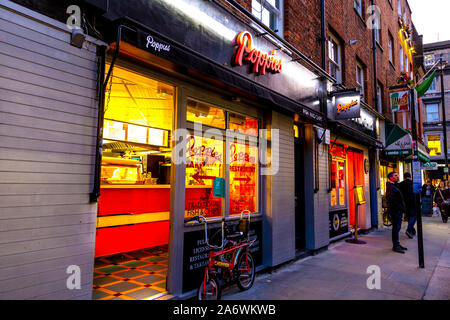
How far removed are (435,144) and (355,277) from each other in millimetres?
35728

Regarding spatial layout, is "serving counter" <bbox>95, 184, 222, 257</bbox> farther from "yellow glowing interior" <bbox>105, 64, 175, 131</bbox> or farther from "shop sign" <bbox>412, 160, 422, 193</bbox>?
"shop sign" <bbox>412, 160, 422, 193</bbox>

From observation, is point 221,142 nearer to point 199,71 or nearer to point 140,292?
point 199,71

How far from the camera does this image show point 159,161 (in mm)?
10094

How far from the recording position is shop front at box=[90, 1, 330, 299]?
167 inches

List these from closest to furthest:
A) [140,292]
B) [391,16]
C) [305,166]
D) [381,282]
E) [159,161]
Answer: [140,292]
[381,282]
[305,166]
[159,161]
[391,16]

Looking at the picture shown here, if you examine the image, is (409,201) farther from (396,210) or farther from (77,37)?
(77,37)

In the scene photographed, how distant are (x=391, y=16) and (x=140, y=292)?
19334 millimetres

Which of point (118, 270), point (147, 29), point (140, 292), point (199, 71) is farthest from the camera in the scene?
point (118, 270)

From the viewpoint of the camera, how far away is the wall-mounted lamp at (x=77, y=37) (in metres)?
3.19

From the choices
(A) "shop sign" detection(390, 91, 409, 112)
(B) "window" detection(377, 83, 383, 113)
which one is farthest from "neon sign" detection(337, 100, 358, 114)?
(B) "window" detection(377, 83, 383, 113)

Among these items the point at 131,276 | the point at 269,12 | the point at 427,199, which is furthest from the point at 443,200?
the point at 131,276

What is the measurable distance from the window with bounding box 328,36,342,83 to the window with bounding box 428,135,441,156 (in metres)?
30.4

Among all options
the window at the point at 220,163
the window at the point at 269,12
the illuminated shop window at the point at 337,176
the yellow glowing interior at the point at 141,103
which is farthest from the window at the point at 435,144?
the window at the point at 220,163
